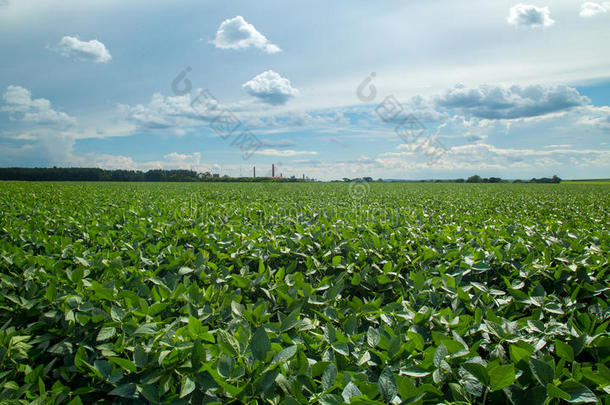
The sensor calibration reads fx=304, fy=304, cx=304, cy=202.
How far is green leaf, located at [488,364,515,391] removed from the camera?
1151 millimetres

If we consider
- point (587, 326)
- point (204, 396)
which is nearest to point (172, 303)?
point (204, 396)

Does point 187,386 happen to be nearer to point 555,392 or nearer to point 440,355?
point 440,355

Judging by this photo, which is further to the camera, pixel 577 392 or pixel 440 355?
pixel 440 355

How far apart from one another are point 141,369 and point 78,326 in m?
0.90

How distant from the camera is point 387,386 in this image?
48.7 inches

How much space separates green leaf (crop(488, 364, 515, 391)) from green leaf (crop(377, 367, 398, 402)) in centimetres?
38

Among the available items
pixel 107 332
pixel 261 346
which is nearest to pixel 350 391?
pixel 261 346

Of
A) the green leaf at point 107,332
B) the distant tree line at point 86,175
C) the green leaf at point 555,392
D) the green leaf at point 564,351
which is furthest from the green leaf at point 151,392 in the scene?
the distant tree line at point 86,175

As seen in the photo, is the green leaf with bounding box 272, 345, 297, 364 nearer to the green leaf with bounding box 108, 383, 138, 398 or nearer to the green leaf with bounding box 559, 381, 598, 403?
the green leaf with bounding box 108, 383, 138, 398

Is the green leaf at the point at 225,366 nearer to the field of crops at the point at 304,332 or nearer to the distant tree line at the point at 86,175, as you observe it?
the field of crops at the point at 304,332

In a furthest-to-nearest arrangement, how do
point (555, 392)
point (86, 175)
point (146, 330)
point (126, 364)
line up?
point (86, 175), point (146, 330), point (126, 364), point (555, 392)

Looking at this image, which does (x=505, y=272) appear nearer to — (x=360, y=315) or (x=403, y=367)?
(x=360, y=315)

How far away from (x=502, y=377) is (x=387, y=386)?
438 mm

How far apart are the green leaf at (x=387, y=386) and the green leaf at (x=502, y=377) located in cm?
38
